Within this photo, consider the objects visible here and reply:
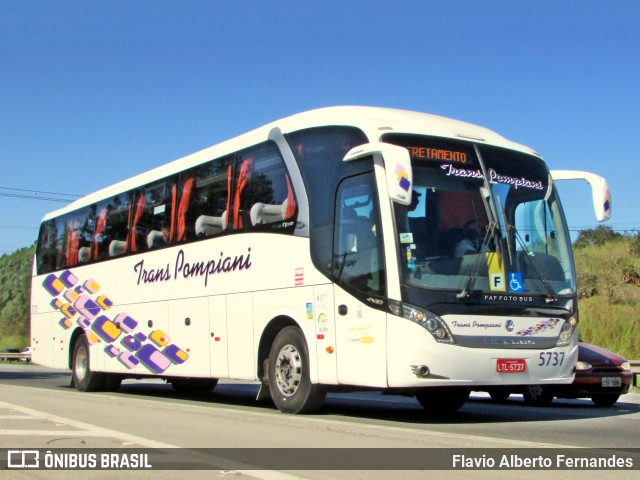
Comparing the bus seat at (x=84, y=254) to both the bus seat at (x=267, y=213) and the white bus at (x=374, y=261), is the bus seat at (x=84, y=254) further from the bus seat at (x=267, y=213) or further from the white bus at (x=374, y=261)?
the bus seat at (x=267, y=213)

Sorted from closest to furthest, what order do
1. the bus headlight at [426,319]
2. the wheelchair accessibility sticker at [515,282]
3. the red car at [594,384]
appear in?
the bus headlight at [426,319] → the wheelchair accessibility sticker at [515,282] → the red car at [594,384]

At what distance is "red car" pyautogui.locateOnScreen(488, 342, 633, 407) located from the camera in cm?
1403

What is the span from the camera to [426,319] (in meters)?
9.85

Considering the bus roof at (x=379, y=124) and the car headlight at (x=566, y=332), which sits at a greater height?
the bus roof at (x=379, y=124)

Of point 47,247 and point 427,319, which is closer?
point 427,319

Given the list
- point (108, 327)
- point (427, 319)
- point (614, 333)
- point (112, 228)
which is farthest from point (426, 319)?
point (614, 333)

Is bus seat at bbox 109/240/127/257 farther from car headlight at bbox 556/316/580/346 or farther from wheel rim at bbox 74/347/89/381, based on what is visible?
car headlight at bbox 556/316/580/346

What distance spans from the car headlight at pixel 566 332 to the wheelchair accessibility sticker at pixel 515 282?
845 millimetres

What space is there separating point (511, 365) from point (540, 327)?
68 cm

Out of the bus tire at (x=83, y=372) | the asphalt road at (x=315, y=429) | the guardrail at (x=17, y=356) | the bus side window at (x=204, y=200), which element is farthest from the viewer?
the guardrail at (x=17, y=356)

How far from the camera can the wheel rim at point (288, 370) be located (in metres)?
11.5

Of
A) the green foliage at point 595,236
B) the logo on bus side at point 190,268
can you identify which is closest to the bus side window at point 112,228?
the logo on bus side at point 190,268

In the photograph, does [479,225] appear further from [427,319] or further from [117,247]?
[117,247]

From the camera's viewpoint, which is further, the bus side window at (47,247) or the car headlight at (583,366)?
the bus side window at (47,247)
